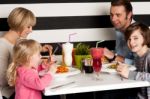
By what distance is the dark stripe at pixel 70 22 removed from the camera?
2.67m

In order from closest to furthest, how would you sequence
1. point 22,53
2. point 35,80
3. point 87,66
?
point 35,80
point 22,53
point 87,66

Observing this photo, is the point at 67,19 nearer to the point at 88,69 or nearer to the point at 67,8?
the point at 67,8

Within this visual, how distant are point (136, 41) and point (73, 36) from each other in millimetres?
818

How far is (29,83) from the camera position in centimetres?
171

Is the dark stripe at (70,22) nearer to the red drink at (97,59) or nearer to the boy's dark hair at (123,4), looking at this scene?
the boy's dark hair at (123,4)

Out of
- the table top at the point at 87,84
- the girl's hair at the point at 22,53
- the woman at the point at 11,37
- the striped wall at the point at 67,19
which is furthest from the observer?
the striped wall at the point at 67,19

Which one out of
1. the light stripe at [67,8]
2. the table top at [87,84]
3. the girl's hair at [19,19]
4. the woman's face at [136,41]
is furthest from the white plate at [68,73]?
the light stripe at [67,8]

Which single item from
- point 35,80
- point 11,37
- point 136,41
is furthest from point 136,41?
point 11,37

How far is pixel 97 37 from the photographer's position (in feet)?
9.19

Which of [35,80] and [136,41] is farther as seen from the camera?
[136,41]

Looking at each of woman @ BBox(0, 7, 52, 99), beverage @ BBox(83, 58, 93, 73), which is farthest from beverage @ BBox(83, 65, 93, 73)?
woman @ BBox(0, 7, 52, 99)

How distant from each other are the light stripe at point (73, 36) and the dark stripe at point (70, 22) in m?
0.03

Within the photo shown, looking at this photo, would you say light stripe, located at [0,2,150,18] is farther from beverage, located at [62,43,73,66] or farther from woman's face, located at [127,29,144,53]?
woman's face, located at [127,29,144,53]

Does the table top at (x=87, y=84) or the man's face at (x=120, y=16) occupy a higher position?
the man's face at (x=120, y=16)
